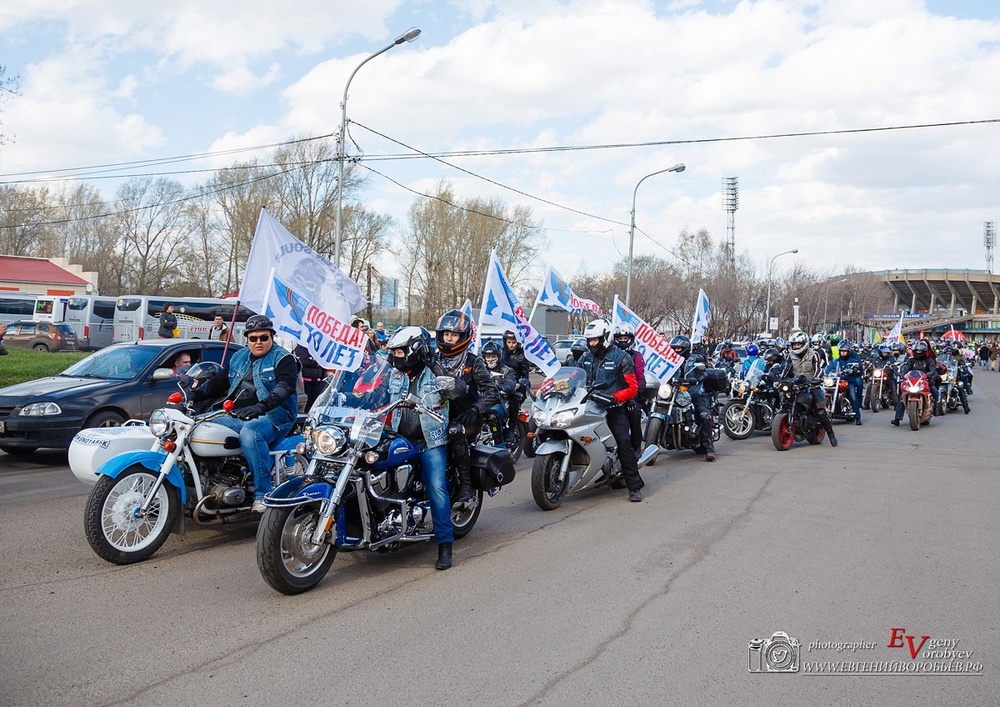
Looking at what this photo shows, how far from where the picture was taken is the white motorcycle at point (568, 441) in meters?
8.22

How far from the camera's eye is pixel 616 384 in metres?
8.73

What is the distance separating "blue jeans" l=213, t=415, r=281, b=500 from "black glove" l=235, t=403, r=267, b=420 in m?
0.08

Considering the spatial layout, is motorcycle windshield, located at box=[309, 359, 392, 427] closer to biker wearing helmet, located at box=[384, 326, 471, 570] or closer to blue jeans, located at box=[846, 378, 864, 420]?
biker wearing helmet, located at box=[384, 326, 471, 570]

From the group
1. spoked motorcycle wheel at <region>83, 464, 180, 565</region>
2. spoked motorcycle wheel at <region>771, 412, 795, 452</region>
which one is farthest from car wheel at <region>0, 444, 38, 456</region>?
spoked motorcycle wheel at <region>771, 412, 795, 452</region>

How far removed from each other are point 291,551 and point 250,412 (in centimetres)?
153

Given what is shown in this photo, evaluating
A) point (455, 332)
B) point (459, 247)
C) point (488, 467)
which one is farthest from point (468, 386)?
point (459, 247)

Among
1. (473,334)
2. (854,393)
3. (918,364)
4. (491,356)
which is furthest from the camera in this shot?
(854,393)

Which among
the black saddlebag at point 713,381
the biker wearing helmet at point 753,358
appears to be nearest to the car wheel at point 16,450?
the black saddlebag at point 713,381

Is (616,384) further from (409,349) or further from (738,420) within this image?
(738,420)

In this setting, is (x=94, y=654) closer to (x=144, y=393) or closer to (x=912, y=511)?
(x=144, y=393)

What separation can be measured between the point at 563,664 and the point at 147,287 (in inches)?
2373

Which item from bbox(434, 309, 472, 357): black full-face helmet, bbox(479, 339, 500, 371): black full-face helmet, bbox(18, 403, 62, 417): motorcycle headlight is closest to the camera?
bbox(434, 309, 472, 357): black full-face helmet

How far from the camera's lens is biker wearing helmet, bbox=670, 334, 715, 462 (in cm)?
1201

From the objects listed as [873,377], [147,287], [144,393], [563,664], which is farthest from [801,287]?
[563,664]
